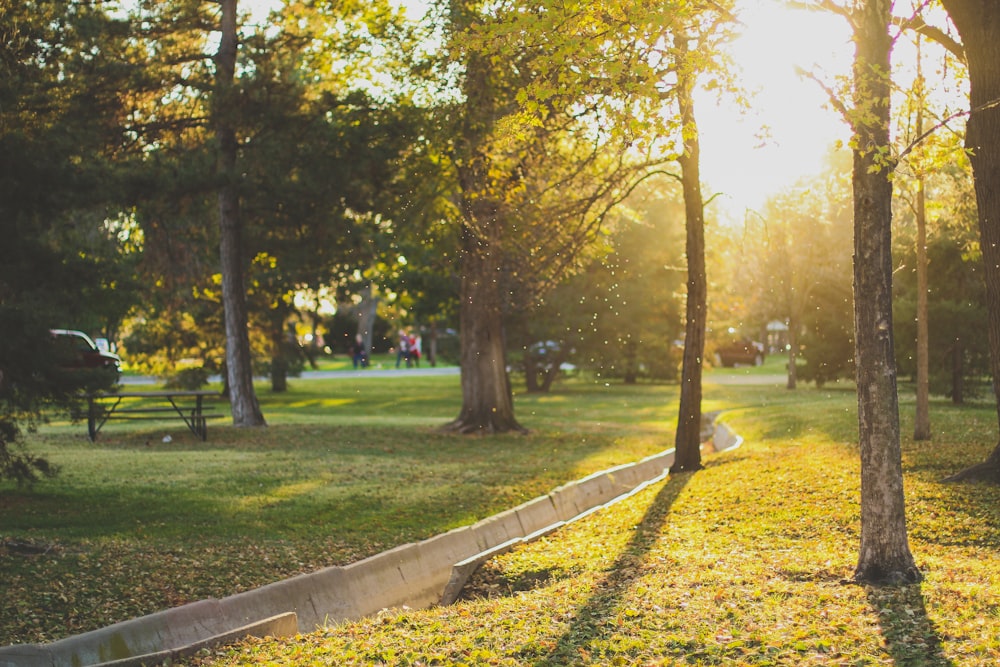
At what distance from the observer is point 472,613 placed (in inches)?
331

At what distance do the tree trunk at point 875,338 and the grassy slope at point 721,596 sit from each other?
365 mm

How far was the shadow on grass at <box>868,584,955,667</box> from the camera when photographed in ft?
22.0

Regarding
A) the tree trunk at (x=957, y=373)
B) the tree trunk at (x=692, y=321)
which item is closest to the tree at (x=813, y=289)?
the tree trunk at (x=957, y=373)

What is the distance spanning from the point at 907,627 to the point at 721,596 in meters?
1.35

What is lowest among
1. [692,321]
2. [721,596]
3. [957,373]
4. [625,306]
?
[721,596]

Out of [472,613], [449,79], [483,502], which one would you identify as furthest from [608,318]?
[472,613]

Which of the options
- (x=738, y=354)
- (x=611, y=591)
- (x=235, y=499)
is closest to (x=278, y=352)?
(x=235, y=499)

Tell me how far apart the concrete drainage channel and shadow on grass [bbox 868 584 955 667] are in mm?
3616

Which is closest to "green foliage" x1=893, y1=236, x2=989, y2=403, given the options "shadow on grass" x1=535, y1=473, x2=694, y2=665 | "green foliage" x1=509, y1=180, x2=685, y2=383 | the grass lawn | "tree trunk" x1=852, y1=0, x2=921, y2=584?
the grass lawn

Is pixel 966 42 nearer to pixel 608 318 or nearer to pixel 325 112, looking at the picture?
pixel 325 112

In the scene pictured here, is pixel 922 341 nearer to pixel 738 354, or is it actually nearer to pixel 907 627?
pixel 907 627

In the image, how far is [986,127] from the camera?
12.2m

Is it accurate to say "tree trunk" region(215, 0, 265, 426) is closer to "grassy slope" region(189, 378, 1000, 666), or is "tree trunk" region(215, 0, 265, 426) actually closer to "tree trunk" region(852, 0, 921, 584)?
"grassy slope" region(189, 378, 1000, 666)

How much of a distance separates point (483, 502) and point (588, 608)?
21.7 feet
